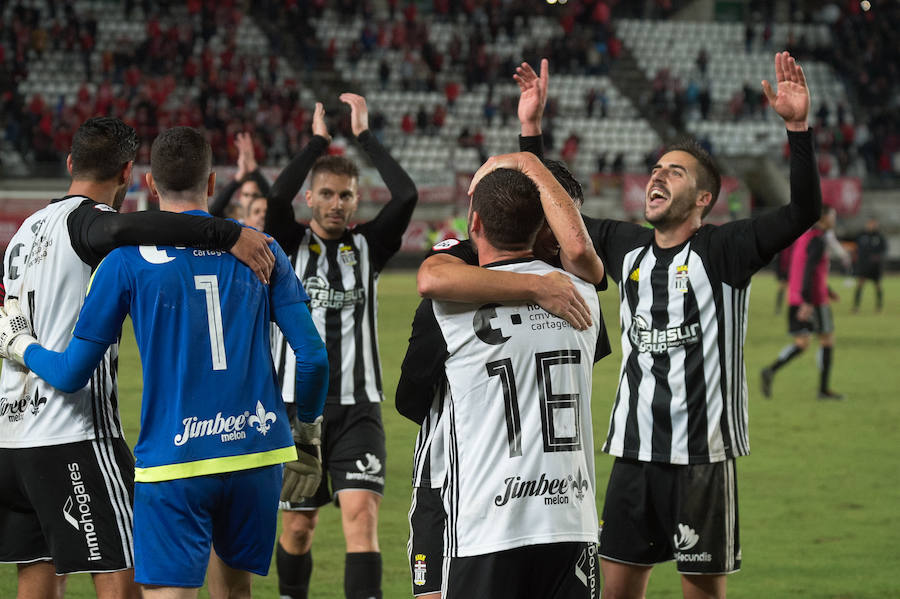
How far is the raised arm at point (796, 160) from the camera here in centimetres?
435

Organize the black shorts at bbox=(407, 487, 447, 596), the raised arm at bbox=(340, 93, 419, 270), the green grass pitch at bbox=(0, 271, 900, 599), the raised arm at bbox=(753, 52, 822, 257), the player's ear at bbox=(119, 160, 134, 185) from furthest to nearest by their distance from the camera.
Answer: the green grass pitch at bbox=(0, 271, 900, 599)
the raised arm at bbox=(340, 93, 419, 270)
the raised arm at bbox=(753, 52, 822, 257)
the player's ear at bbox=(119, 160, 134, 185)
the black shorts at bbox=(407, 487, 447, 596)

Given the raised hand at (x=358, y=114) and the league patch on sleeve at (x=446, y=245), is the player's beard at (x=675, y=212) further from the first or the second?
the raised hand at (x=358, y=114)

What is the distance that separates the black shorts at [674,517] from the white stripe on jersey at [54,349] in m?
2.10

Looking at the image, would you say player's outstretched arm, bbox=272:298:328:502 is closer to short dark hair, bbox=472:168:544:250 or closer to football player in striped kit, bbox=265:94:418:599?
short dark hair, bbox=472:168:544:250

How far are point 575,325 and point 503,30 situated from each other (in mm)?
40000

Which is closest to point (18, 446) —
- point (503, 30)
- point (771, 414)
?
point (771, 414)

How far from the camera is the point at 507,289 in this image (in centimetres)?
321

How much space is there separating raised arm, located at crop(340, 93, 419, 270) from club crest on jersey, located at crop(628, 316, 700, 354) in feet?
4.61

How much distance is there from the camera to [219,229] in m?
3.74

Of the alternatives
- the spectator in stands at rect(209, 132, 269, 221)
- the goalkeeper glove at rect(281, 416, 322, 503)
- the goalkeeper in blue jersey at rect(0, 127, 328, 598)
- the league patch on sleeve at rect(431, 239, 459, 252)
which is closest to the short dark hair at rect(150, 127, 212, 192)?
the goalkeeper in blue jersey at rect(0, 127, 328, 598)

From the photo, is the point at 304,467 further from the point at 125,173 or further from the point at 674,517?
the point at 674,517

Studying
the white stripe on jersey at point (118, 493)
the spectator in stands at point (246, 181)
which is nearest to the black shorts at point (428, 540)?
the white stripe on jersey at point (118, 493)

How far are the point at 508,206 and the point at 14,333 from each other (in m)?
1.93

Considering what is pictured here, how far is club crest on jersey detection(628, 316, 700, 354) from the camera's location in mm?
4754
